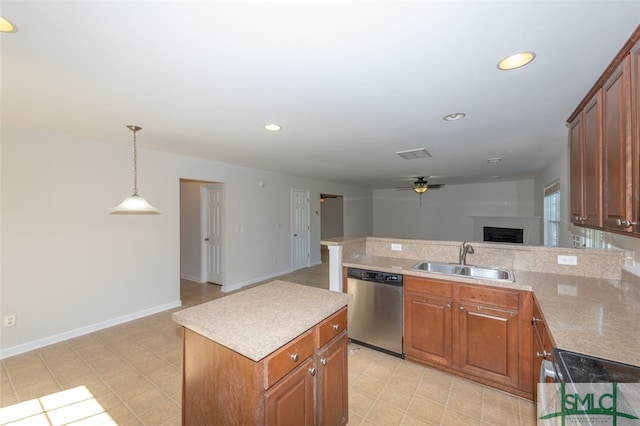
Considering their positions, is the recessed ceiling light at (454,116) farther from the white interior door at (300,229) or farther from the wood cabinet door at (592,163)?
the white interior door at (300,229)

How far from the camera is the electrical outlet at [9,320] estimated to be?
2752mm

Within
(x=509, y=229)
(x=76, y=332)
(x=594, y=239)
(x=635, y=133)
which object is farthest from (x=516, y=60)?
(x=509, y=229)

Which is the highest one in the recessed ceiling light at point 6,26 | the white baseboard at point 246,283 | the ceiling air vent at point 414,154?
the recessed ceiling light at point 6,26

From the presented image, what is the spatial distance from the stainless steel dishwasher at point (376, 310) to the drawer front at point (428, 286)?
3.4 inches

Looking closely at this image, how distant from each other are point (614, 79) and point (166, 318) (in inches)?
196

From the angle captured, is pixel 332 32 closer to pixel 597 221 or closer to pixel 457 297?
pixel 597 221

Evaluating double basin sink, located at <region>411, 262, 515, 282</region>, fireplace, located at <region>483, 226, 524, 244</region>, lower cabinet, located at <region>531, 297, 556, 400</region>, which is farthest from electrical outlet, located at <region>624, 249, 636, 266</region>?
fireplace, located at <region>483, 226, 524, 244</region>

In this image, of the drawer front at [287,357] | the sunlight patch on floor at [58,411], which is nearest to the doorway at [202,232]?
the sunlight patch on floor at [58,411]

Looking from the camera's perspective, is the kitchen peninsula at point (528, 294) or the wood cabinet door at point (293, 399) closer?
the wood cabinet door at point (293, 399)

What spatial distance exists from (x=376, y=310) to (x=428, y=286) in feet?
1.99

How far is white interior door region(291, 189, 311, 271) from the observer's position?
20.9 feet

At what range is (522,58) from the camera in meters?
1.51

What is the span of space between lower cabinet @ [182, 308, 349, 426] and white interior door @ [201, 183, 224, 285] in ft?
12.4

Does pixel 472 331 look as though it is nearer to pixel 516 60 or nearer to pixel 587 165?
pixel 587 165
